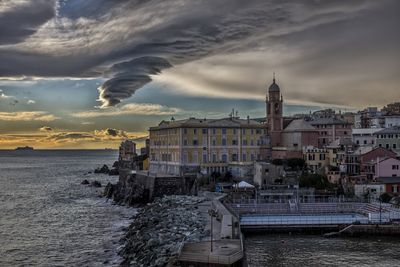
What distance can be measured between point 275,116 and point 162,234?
1926 inches

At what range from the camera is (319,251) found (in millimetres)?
42406

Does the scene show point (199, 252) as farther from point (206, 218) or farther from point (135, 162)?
point (135, 162)

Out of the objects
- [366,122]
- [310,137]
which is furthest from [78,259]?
[366,122]

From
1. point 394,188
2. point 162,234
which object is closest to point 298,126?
point 394,188

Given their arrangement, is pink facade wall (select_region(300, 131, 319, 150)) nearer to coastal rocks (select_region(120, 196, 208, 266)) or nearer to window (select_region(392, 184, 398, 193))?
window (select_region(392, 184, 398, 193))

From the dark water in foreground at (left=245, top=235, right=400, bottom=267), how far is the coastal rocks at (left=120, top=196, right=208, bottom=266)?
16.1 feet

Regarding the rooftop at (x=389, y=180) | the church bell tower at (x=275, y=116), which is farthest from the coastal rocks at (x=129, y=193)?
the rooftop at (x=389, y=180)

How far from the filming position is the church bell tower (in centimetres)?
8631

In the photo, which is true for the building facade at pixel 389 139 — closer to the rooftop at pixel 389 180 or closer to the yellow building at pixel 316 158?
the yellow building at pixel 316 158

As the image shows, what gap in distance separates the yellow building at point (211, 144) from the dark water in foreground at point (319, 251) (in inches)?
1245

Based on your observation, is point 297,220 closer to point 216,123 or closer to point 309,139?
point 216,123

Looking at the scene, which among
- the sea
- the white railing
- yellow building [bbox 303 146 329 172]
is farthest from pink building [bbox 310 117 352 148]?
the white railing

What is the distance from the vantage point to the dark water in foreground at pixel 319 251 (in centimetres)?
3894

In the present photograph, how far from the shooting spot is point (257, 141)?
3305 inches
